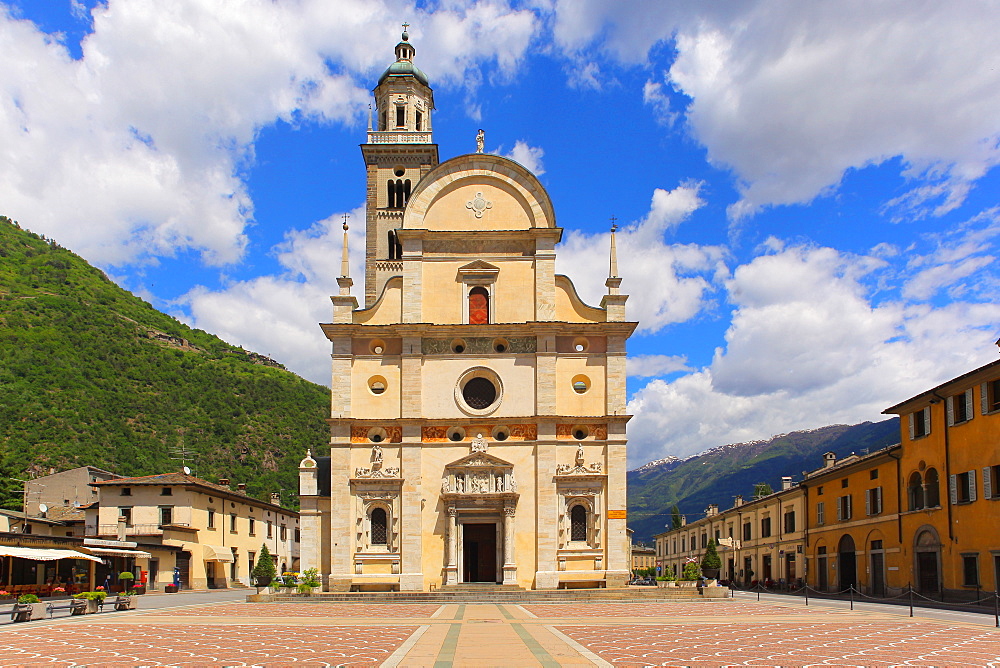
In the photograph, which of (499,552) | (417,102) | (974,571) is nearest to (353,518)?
(499,552)

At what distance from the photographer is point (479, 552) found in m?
39.9

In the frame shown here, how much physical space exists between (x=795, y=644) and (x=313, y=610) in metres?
17.9

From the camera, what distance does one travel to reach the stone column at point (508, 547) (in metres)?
38.5

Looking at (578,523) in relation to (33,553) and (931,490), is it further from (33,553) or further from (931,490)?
(33,553)

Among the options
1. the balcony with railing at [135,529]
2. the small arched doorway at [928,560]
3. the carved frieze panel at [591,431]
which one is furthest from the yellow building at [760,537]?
the balcony with railing at [135,529]

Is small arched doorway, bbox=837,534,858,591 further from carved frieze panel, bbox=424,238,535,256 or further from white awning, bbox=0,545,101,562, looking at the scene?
white awning, bbox=0,545,101,562

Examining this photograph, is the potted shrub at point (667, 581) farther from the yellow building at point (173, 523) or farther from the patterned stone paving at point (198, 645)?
the yellow building at point (173, 523)

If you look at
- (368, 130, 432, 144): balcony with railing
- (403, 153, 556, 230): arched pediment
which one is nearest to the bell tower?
(368, 130, 432, 144): balcony with railing

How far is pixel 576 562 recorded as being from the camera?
128 feet

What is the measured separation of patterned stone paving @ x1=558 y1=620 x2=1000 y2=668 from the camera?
1453 cm

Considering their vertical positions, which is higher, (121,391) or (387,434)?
(121,391)

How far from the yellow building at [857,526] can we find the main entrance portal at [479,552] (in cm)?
1809

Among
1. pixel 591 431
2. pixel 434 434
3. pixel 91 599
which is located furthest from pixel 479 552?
pixel 91 599

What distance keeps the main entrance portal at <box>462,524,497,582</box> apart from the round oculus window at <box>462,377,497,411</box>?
18.6 ft
